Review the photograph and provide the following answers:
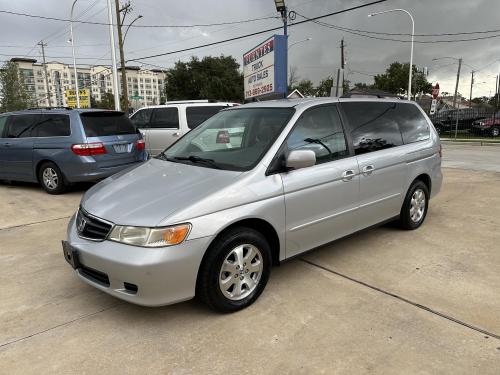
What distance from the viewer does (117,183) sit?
373cm

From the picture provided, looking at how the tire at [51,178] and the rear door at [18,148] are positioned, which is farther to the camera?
the rear door at [18,148]

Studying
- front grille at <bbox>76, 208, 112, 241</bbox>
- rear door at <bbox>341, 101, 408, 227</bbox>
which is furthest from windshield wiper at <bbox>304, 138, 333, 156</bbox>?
front grille at <bbox>76, 208, 112, 241</bbox>

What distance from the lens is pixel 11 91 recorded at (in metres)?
40.4

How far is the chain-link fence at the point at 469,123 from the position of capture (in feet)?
86.0

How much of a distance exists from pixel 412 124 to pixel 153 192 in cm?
351

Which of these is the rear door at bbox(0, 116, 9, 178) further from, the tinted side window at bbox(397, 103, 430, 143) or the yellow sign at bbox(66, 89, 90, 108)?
the yellow sign at bbox(66, 89, 90, 108)

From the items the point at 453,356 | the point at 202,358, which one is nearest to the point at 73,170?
the point at 202,358

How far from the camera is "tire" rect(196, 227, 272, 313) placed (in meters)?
3.02

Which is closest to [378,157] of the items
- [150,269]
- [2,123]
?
[150,269]

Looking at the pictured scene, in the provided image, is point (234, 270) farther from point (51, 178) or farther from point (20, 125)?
point (20, 125)

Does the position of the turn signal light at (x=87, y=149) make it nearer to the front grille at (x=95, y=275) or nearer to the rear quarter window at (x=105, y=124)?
the rear quarter window at (x=105, y=124)

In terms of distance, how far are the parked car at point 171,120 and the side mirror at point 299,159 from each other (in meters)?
6.62

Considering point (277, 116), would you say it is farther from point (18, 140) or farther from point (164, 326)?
point (18, 140)

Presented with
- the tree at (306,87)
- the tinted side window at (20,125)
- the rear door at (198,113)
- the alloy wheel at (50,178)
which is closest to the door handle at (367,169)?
the alloy wheel at (50,178)
